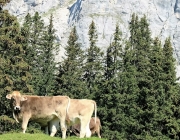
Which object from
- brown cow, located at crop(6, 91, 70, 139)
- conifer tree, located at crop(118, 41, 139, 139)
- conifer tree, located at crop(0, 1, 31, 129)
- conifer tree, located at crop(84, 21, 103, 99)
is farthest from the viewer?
conifer tree, located at crop(84, 21, 103, 99)

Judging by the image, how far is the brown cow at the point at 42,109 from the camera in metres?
18.0

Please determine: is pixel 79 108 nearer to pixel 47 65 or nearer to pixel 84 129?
pixel 84 129

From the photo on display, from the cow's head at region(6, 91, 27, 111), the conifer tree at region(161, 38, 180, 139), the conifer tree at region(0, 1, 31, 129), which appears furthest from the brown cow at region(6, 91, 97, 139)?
the conifer tree at region(161, 38, 180, 139)

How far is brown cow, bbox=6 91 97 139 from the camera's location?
18031 mm

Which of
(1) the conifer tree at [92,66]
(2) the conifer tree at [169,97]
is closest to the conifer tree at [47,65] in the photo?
(1) the conifer tree at [92,66]

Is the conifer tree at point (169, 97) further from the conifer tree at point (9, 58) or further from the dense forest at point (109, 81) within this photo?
the conifer tree at point (9, 58)

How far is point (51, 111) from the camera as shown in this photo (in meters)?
18.0

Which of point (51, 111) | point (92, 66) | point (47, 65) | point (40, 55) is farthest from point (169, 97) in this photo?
point (51, 111)

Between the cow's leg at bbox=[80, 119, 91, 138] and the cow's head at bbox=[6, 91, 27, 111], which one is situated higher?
the cow's head at bbox=[6, 91, 27, 111]

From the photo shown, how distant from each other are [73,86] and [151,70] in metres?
11.0

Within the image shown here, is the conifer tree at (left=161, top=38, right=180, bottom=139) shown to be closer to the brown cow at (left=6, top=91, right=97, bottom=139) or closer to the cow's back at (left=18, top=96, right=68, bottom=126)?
the brown cow at (left=6, top=91, right=97, bottom=139)

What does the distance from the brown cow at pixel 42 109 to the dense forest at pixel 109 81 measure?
413 inches

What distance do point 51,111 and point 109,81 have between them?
2489 centimetres

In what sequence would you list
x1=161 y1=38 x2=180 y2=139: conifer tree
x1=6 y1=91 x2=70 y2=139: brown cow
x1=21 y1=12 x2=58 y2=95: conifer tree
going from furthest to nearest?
x1=21 y1=12 x2=58 y2=95: conifer tree
x1=161 y1=38 x2=180 y2=139: conifer tree
x1=6 y1=91 x2=70 y2=139: brown cow
